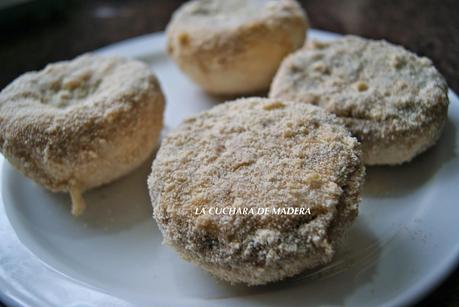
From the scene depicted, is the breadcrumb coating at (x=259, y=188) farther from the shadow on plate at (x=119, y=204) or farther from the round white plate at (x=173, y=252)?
the shadow on plate at (x=119, y=204)

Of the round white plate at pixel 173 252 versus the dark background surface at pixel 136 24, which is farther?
the dark background surface at pixel 136 24

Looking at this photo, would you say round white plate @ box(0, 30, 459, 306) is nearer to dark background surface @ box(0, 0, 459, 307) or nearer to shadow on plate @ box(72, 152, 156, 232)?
shadow on plate @ box(72, 152, 156, 232)

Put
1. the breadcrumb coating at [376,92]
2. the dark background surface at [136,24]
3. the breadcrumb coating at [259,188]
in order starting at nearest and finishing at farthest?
the breadcrumb coating at [259,188]
the breadcrumb coating at [376,92]
the dark background surface at [136,24]

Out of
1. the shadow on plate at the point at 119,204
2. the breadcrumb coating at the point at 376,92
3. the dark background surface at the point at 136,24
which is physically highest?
the breadcrumb coating at the point at 376,92

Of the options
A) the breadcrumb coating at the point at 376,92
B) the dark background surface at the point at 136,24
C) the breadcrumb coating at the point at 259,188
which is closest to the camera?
the breadcrumb coating at the point at 259,188

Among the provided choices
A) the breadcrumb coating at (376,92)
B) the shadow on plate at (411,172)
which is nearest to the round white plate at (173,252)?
the shadow on plate at (411,172)

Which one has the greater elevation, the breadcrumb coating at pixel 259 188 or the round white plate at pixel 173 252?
the breadcrumb coating at pixel 259 188
